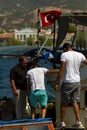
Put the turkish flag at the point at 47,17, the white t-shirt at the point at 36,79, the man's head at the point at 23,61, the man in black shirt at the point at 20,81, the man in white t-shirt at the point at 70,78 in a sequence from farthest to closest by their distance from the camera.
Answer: the turkish flag at the point at 47,17, the man in black shirt at the point at 20,81, the man's head at the point at 23,61, the white t-shirt at the point at 36,79, the man in white t-shirt at the point at 70,78

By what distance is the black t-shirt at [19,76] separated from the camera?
41.1 feet

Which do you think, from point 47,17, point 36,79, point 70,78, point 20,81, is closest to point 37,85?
point 36,79

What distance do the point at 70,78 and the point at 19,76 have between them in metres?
1.59

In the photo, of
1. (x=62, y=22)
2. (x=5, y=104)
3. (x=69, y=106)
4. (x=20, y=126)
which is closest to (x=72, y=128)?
(x=69, y=106)

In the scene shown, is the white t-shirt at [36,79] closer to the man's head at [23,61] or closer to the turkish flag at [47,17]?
the man's head at [23,61]

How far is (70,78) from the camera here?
11.4 metres

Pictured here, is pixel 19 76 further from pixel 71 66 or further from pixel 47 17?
pixel 47 17

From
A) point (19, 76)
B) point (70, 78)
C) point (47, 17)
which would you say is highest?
point (47, 17)

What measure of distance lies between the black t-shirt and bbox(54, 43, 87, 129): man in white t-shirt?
4.30ft

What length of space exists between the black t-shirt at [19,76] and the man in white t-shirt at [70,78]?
1312mm

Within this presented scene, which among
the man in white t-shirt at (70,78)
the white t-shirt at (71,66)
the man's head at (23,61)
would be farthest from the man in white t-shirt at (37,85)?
the white t-shirt at (71,66)

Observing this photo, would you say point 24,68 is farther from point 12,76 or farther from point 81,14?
point 81,14

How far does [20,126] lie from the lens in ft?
33.0

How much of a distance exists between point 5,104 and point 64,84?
2583mm
